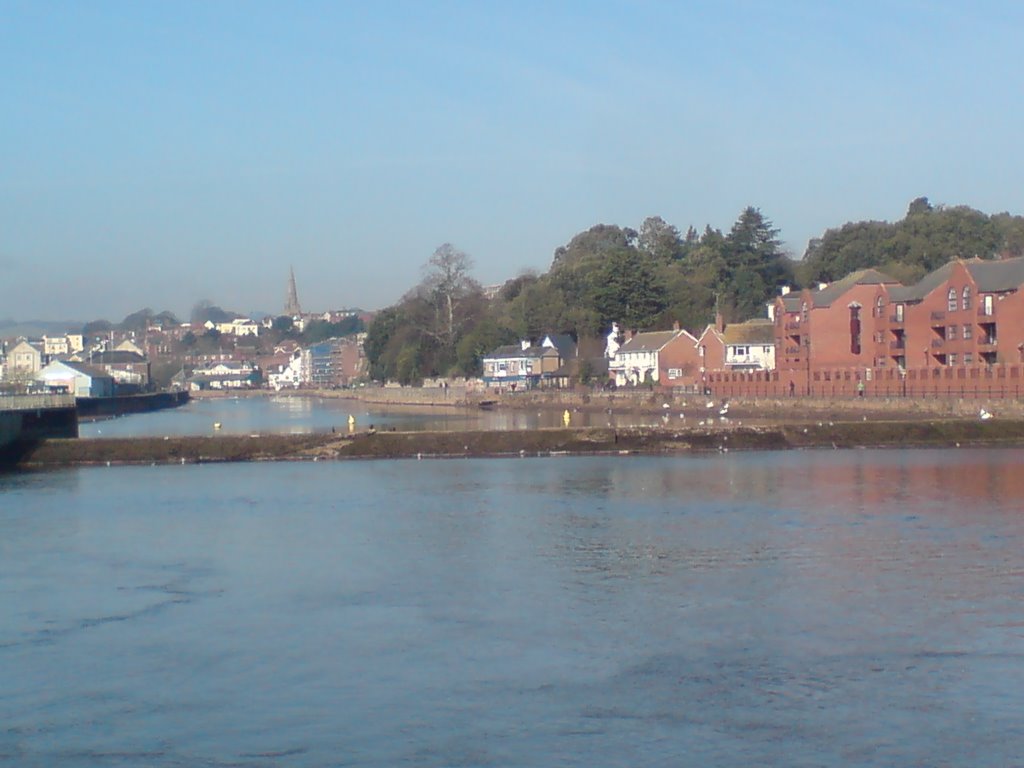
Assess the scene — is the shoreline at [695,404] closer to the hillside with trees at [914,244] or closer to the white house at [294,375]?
the hillside with trees at [914,244]

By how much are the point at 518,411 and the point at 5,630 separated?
175 feet

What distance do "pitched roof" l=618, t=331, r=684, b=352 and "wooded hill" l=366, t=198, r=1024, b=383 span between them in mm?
3843

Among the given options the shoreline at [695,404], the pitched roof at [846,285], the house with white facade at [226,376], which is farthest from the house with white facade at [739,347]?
the house with white facade at [226,376]

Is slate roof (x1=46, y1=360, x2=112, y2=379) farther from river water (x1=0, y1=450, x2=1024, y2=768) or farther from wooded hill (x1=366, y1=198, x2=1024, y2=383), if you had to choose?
river water (x1=0, y1=450, x2=1024, y2=768)

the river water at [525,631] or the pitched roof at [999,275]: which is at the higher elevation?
the pitched roof at [999,275]

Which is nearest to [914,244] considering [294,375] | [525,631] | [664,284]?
[664,284]

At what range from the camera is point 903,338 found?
52969 millimetres

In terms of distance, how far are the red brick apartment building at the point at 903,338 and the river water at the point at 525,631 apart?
81.3 feet

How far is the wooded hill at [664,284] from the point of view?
255 ft

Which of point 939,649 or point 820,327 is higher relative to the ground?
point 820,327

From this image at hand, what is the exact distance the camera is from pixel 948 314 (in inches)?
1971

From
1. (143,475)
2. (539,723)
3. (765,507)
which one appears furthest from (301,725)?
(143,475)

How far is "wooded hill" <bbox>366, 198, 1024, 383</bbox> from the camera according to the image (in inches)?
3061

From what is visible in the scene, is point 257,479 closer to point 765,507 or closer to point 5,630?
point 765,507
